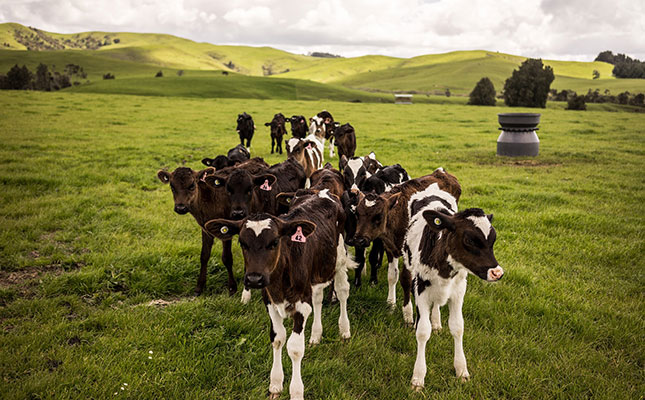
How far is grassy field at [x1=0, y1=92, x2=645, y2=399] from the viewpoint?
390 cm

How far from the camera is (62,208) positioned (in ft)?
28.4

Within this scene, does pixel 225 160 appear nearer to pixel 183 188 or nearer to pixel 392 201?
pixel 183 188

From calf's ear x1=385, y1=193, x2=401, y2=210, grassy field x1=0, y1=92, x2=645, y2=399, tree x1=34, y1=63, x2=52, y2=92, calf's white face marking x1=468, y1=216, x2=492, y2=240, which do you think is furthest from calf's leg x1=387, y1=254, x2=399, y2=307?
tree x1=34, y1=63, x2=52, y2=92

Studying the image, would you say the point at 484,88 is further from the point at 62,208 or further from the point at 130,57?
the point at 130,57

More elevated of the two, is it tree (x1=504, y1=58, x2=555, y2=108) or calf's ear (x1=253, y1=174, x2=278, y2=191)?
tree (x1=504, y1=58, x2=555, y2=108)

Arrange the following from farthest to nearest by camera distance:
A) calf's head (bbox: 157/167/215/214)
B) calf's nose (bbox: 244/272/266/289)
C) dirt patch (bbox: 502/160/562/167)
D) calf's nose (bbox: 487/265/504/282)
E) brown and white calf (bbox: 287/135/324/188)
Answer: dirt patch (bbox: 502/160/562/167)
brown and white calf (bbox: 287/135/324/188)
calf's head (bbox: 157/167/215/214)
calf's nose (bbox: 487/265/504/282)
calf's nose (bbox: 244/272/266/289)

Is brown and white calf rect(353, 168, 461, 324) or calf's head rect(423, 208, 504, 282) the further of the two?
brown and white calf rect(353, 168, 461, 324)

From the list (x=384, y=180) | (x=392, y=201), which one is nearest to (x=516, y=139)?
(x=384, y=180)

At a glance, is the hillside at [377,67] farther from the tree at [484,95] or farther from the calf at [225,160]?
the calf at [225,160]

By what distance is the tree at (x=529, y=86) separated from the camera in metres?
56.9

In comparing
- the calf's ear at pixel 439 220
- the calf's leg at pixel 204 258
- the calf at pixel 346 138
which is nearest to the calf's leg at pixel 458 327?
the calf's ear at pixel 439 220

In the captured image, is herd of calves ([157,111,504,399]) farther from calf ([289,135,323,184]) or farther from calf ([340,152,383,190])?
calf ([289,135,323,184])

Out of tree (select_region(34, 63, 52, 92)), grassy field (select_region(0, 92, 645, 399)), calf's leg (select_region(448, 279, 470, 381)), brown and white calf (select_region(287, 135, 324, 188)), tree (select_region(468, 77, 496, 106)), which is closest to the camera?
grassy field (select_region(0, 92, 645, 399))

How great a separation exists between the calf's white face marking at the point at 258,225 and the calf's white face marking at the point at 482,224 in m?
1.94
